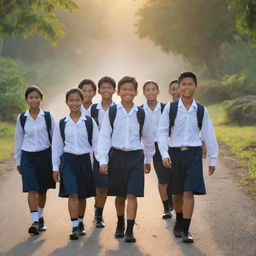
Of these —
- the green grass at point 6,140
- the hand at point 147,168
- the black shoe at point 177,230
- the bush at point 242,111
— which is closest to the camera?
the black shoe at point 177,230

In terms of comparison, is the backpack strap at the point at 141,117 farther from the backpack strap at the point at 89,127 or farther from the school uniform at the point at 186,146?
the backpack strap at the point at 89,127

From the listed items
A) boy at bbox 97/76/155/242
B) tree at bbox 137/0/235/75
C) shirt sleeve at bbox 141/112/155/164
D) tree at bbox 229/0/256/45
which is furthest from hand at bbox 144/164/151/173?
tree at bbox 137/0/235/75

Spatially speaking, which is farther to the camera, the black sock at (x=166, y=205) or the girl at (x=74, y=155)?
the black sock at (x=166, y=205)

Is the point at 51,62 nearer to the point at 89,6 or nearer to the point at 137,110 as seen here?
the point at 89,6

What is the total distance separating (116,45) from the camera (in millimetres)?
87688

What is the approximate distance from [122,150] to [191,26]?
106 ft

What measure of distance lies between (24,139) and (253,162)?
268 inches

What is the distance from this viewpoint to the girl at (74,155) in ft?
23.5

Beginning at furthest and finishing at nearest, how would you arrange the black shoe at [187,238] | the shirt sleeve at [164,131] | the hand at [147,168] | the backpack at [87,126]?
the hand at [147,168] → the backpack at [87,126] → the shirt sleeve at [164,131] → the black shoe at [187,238]

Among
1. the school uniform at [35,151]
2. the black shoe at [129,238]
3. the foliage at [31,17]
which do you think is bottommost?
→ the black shoe at [129,238]

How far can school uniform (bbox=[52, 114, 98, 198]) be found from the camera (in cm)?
718

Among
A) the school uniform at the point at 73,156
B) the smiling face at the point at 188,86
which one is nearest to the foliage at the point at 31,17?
the school uniform at the point at 73,156

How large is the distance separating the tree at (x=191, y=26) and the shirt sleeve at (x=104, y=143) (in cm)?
2889

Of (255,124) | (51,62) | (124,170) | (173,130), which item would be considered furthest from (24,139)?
(51,62)
